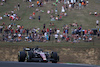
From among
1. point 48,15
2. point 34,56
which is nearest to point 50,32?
point 48,15

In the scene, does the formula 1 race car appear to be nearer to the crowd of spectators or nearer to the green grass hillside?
the crowd of spectators

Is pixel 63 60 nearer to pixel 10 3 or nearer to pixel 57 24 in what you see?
pixel 57 24

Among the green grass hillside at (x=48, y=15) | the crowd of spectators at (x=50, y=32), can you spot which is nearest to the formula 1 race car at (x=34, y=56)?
the crowd of spectators at (x=50, y=32)

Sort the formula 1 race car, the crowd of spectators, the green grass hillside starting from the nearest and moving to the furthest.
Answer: the formula 1 race car
the crowd of spectators
the green grass hillside

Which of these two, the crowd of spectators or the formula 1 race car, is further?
the crowd of spectators

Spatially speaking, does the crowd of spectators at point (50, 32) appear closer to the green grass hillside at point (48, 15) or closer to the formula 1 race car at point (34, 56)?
the green grass hillside at point (48, 15)

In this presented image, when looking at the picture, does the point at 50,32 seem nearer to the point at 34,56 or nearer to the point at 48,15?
the point at 48,15

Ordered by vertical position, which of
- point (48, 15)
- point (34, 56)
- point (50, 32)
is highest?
point (48, 15)

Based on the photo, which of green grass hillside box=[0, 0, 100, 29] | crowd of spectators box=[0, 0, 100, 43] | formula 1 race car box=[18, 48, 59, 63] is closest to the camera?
formula 1 race car box=[18, 48, 59, 63]

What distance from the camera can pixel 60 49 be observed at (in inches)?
974

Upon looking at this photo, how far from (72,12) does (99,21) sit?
4060 millimetres

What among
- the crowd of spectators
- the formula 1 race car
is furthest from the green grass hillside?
the formula 1 race car

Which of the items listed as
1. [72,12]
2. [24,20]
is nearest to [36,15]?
[24,20]

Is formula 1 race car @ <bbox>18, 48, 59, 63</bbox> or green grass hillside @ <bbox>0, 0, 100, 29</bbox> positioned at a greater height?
green grass hillside @ <bbox>0, 0, 100, 29</bbox>
